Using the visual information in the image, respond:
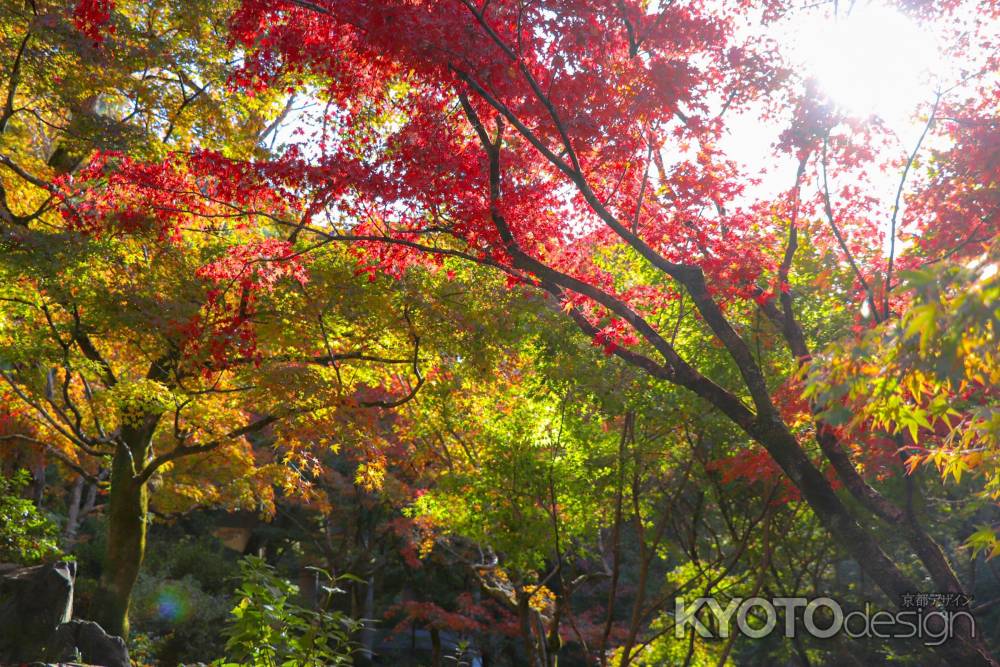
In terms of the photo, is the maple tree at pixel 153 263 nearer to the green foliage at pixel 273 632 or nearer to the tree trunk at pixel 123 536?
the tree trunk at pixel 123 536

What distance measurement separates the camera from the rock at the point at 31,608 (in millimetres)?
9102

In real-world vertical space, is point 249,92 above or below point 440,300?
above

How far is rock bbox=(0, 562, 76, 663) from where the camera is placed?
910 centimetres

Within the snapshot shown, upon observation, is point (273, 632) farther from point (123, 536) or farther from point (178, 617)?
point (178, 617)

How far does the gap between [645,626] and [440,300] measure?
12802 millimetres

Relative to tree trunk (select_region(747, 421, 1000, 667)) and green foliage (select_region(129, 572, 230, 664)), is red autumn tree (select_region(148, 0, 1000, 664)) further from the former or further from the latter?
green foliage (select_region(129, 572, 230, 664))

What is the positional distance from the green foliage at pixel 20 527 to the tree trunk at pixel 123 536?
110cm

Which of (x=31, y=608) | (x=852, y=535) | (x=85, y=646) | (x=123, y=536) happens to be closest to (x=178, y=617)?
(x=123, y=536)

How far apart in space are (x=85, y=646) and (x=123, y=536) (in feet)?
5.46

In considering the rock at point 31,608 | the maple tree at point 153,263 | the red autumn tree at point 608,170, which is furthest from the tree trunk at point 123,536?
the red autumn tree at point 608,170

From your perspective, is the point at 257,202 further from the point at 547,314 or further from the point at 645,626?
the point at 645,626

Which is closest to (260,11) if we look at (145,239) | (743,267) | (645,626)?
(145,239)

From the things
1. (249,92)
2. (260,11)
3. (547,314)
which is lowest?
(547,314)

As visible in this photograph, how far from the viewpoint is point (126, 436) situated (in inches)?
394
